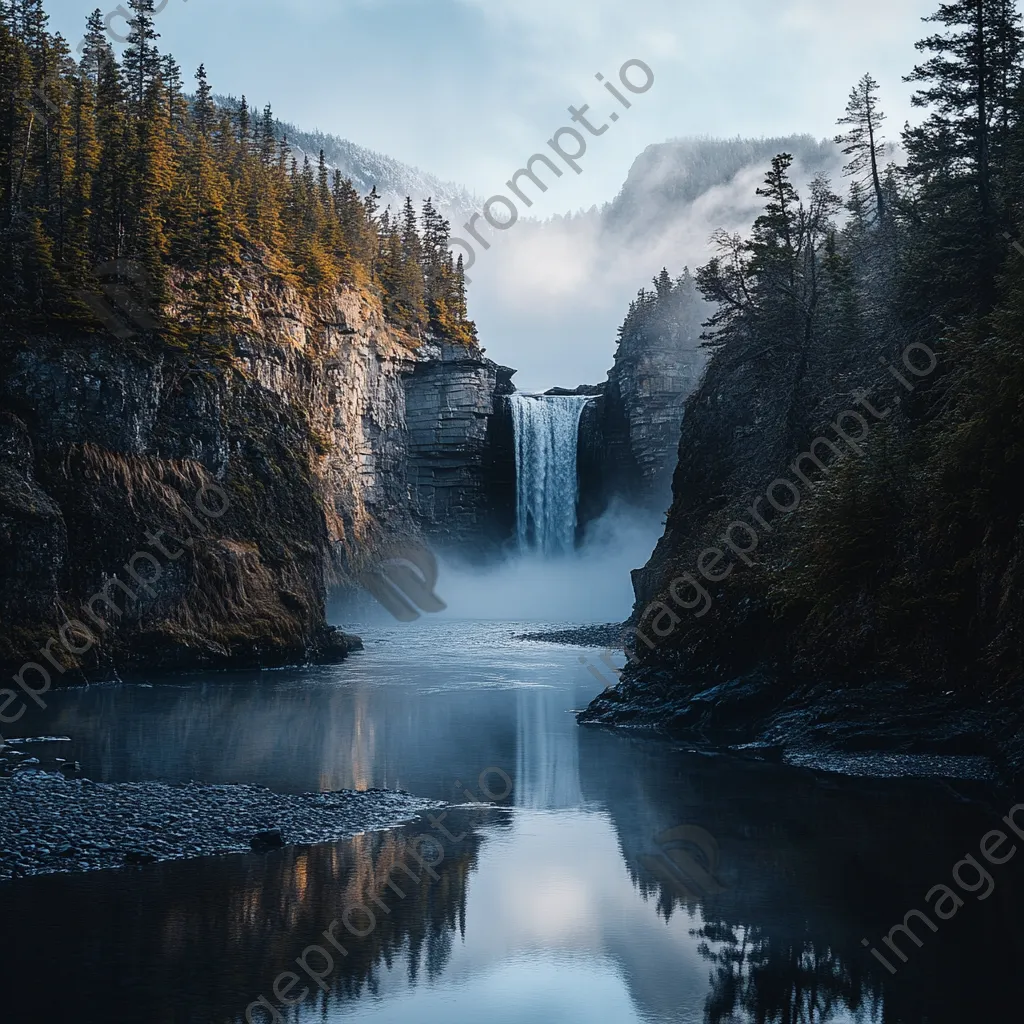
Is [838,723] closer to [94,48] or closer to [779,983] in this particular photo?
[779,983]

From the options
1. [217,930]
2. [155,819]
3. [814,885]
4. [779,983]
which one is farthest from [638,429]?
[779,983]

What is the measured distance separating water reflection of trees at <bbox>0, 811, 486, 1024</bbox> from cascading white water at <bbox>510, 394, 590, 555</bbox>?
75.4 m

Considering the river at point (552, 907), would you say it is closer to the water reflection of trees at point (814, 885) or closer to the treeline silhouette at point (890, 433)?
the water reflection of trees at point (814, 885)

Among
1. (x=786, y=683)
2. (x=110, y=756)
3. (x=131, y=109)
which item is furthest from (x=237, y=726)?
(x=131, y=109)

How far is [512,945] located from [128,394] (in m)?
40.3

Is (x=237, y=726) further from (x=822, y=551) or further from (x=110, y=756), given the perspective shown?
(x=822, y=551)

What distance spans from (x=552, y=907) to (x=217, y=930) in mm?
4644

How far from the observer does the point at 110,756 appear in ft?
81.8

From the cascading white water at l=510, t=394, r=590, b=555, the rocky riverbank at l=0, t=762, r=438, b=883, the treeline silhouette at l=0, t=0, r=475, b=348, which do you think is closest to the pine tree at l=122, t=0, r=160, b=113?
the treeline silhouette at l=0, t=0, r=475, b=348

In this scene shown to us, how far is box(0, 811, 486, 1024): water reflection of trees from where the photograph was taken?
11.1 metres

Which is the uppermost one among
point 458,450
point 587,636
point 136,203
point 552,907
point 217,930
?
point 136,203

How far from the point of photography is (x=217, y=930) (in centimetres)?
1292

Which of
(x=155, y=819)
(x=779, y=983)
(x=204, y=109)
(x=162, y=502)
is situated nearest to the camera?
(x=779, y=983)

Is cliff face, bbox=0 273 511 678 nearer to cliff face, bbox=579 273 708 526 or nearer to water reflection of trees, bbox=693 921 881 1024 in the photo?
cliff face, bbox=579 273 708 526
